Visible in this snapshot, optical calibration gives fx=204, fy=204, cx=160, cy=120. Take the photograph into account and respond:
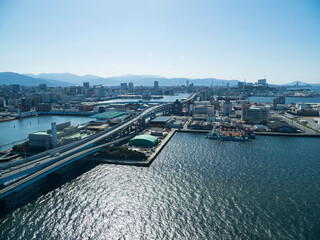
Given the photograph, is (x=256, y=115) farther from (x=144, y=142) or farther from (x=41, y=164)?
(x=41, y=164)

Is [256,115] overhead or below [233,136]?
overhead

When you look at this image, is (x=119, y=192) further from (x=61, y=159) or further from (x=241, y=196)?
(x=241, y=196)

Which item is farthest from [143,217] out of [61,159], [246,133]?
[246,133]

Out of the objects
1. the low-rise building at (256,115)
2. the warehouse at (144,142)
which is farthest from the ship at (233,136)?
the low-rise building at (256,115)

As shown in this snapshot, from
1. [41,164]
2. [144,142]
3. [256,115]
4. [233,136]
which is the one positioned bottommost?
[233,136]

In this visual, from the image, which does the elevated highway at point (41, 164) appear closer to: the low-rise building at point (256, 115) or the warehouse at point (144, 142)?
the warehouse at point (144, 142)

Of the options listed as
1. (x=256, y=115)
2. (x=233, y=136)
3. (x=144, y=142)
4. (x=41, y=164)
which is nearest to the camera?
(x=41, y=164)

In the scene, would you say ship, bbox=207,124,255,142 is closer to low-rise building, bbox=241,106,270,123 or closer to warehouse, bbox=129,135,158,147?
warehouse, bbox=129,135,158,147

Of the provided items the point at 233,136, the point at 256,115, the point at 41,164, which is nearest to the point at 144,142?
the point at 41,164

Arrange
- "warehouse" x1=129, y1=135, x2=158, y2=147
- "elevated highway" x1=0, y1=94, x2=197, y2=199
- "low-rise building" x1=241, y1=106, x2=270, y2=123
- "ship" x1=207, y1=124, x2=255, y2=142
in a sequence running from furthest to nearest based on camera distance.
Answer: "low-rise building" x1=241, y1=106, x2=270, y2=123
"ship" x1=207, y1=124, x2=255, y2=142
"warehouse" x1=129, y1=135, x2=158, y2=147
"elevated highway" x1=0, y1=94, x2=197, y2=199

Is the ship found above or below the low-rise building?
below

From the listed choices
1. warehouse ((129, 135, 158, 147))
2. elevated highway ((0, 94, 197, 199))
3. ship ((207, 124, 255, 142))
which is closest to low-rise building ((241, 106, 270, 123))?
ship ((207, 124, 255, 142))
